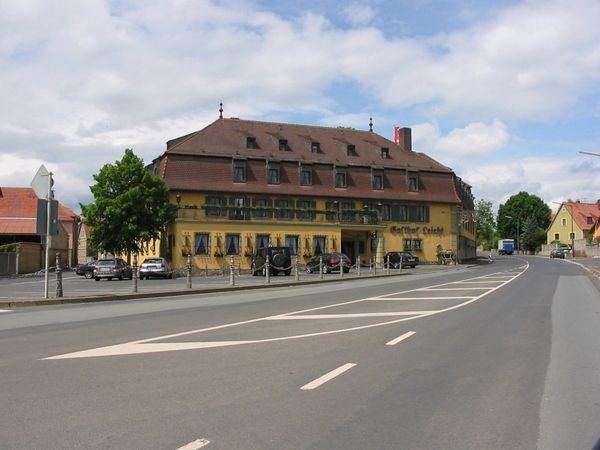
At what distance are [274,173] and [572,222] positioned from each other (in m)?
82.3

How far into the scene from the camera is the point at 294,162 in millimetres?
58469

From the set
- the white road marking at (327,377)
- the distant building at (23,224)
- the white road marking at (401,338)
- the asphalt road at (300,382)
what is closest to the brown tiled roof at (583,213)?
the distant building at (23,224)

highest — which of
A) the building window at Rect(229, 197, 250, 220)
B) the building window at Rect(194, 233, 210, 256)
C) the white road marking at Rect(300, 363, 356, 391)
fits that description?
the building window at Rect(229, 197, 250, 220)

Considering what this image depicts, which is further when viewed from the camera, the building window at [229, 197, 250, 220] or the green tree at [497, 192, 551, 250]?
the green tree at [497, 192, 551, 250]

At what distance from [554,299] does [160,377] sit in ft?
53.6

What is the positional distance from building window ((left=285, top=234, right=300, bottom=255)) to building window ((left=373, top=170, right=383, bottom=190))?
11029 millimetres

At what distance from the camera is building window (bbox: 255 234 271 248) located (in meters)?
53.4

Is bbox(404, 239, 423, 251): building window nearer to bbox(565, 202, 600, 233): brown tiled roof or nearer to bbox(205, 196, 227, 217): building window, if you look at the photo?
bbox(205, 196, 227, 217): building window

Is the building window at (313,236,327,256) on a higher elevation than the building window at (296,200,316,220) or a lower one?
lower

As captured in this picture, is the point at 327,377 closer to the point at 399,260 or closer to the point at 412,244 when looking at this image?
the point at 399,260

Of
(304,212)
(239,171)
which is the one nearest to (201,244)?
(239,171)

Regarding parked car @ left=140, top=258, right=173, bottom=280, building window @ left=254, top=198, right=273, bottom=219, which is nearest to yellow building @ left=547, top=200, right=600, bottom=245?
building window @ left=254, top=198, right=273, bottom=219

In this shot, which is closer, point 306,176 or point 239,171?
point 239,171

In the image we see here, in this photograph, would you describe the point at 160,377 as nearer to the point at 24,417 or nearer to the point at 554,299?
the point at 24,417
